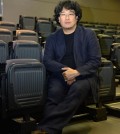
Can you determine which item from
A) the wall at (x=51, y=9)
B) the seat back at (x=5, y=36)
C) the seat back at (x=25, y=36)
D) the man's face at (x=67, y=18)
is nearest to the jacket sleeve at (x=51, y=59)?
the man's face at (x=67, y=18)

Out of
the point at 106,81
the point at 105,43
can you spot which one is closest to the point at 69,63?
the point at 106,81

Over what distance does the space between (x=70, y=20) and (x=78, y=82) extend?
0.35m

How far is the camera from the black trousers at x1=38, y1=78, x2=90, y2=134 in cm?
136

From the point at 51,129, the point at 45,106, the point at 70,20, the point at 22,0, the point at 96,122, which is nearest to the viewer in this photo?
the point at 51,129

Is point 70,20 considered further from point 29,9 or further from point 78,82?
point 29,9

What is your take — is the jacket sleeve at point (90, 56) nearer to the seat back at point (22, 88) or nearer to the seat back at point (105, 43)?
the seat back at point (22, 88)

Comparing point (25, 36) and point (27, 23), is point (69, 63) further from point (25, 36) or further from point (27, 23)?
point (27, 23)

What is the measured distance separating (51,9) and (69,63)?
480 cm

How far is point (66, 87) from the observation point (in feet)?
5.01

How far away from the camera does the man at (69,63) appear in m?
1.43

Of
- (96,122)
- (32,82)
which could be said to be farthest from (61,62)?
(96,122)

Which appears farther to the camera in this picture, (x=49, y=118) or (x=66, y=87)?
(x=66, y=87)

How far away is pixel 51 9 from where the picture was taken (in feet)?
20.4

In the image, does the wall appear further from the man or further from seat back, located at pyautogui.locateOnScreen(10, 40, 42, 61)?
the man
